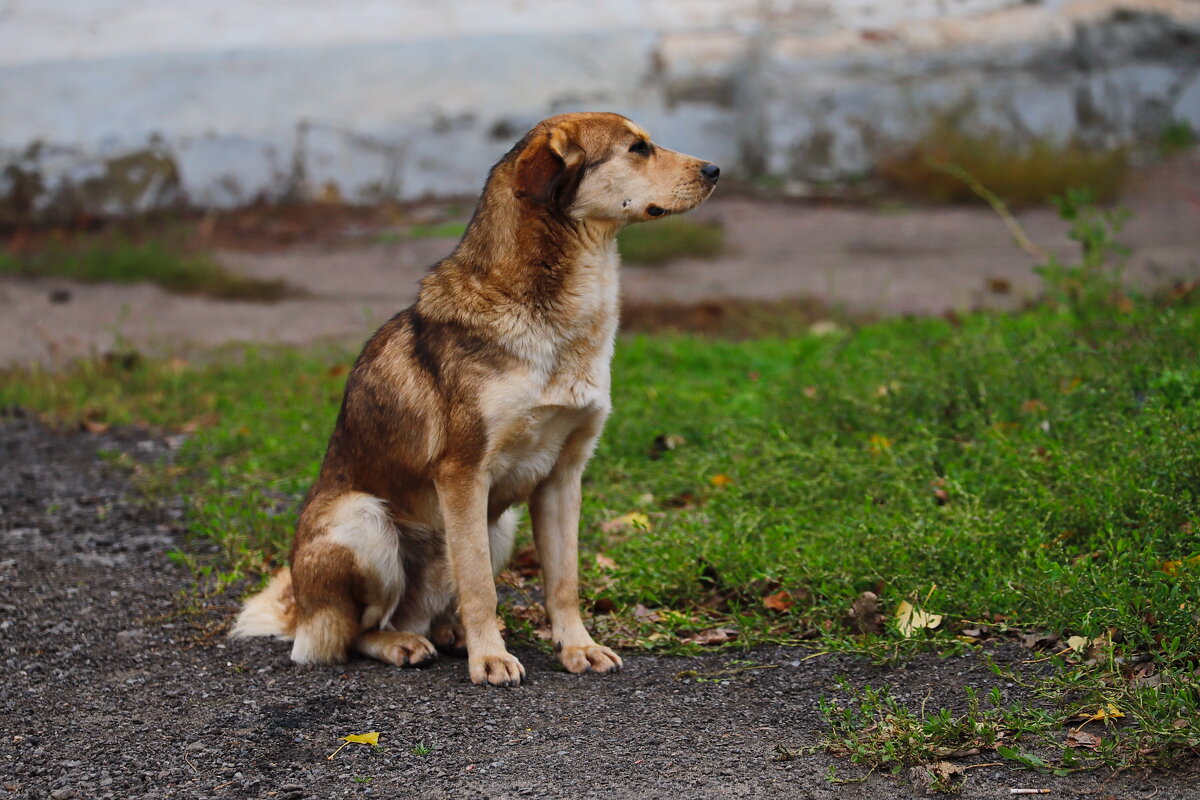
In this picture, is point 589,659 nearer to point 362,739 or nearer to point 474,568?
point 474,568

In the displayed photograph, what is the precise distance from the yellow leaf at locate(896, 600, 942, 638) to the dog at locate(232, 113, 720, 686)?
2.94ft

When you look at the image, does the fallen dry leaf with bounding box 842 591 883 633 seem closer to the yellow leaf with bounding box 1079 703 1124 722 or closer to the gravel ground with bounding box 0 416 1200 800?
the gravel ground with bounding box 0 416 1200 800

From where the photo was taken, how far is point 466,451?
3682mm

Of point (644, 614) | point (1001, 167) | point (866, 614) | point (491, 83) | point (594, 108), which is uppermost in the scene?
point (491, 83)

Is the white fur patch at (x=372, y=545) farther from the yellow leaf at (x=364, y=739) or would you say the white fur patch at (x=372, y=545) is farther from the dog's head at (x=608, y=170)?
the dog's head at (x=608, y=170)

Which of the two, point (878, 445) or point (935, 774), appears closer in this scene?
point (935, 774)

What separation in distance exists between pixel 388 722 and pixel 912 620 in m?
1.62

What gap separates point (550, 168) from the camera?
3.70 metres

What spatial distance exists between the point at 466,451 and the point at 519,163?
90 cm

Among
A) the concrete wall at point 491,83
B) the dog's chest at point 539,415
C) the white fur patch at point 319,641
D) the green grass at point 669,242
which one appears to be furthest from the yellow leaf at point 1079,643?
the concrete wall at point 491,83

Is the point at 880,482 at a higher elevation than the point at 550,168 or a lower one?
lower

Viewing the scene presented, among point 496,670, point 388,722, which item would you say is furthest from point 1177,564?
point 388,722

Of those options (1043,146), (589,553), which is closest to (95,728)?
(589,553)

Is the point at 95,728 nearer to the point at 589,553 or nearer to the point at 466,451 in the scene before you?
the point at 466,451
